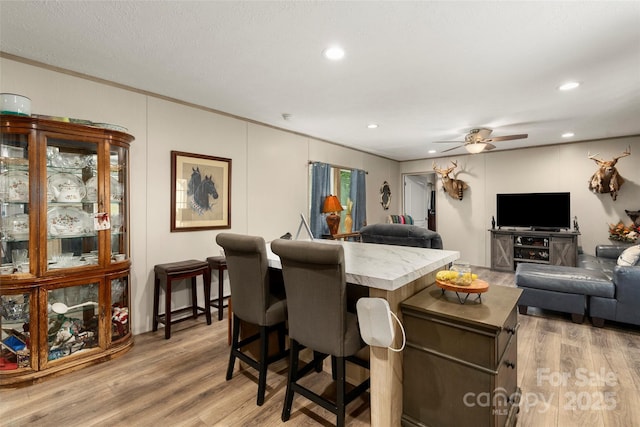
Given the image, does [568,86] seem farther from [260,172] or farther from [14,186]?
[14,186]

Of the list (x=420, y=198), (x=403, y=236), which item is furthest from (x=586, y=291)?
(x=420, y=198)

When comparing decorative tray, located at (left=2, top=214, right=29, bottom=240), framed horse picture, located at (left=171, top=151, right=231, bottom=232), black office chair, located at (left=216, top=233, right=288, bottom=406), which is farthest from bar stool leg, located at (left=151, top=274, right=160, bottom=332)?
black office chair, located at (left=216, top=233, right=288, bottom=406)

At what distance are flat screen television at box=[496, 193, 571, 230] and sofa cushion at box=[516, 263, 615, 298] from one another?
7.01 ft

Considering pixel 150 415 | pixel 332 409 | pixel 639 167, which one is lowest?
pixel 150 415

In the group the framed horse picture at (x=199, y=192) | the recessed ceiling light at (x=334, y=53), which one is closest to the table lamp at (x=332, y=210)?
the framed horse picture at (x=199, y=192)

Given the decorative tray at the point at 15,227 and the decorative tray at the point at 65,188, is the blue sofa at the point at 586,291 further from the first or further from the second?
the decorative tray at the point at 15,227

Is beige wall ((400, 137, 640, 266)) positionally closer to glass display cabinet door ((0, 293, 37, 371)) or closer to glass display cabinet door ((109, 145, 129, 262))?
glass display cabinet door ((109, 145, 129, 262))

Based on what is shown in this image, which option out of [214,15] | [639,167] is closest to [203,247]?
[214,15]

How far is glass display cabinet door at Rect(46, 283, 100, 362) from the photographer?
2.38 meters

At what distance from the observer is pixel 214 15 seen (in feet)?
6.23

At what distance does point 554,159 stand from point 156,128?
6.53m

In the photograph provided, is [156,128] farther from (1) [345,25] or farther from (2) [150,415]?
(2) [150,415]

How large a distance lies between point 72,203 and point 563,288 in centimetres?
487

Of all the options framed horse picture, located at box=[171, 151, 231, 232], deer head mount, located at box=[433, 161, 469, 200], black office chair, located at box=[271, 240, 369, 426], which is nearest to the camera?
black office chair, located at box=[271, 240, 369, 426]
